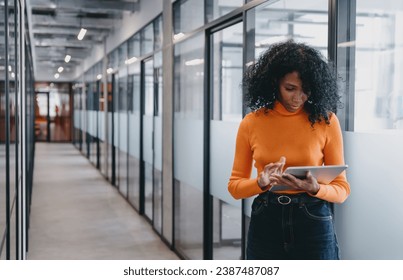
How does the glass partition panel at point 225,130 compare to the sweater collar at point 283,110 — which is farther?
the glass partition panel at point 225,130

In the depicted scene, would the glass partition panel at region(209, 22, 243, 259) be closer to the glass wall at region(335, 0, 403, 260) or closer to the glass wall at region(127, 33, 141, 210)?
the glass wall at region(335, 0, 403, 260)

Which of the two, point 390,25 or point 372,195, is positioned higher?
point 390,25

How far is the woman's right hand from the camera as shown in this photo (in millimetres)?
1680

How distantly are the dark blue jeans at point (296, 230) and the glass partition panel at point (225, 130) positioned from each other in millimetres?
1580

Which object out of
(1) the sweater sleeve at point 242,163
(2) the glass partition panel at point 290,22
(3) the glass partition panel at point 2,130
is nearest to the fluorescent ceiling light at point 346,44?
(2) the glass partition panel at point 290,22

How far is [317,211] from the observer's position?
69.8 inches

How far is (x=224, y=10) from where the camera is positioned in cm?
365

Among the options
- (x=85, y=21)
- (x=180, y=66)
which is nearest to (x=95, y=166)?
(x=85, y=21)

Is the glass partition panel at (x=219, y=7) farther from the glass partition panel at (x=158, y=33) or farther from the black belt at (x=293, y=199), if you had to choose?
the black belt at (x=293, y=199)

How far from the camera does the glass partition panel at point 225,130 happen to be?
3.48 m

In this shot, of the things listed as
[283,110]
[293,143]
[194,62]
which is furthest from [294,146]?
[194,62]

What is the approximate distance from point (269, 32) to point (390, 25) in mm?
1034

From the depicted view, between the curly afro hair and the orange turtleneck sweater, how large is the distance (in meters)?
0.03
